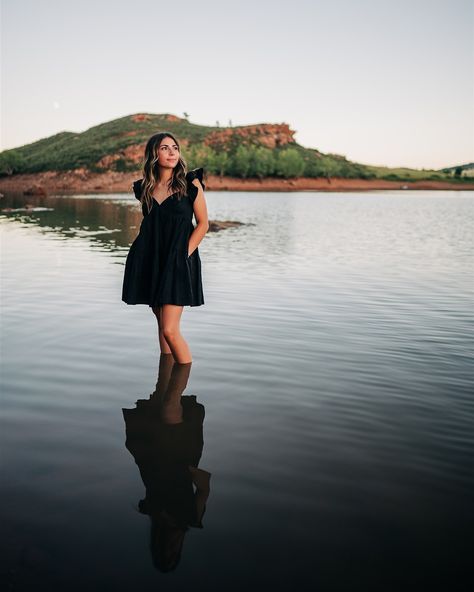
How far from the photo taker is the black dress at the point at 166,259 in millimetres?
5977

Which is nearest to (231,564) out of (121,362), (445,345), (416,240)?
(121,362)

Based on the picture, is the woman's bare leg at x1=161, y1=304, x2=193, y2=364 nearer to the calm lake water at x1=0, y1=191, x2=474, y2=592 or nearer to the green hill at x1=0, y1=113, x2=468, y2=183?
the calm lake water at x1=0, y1=191, x2=474, y2=592

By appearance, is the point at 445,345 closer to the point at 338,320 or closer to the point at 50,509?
the point at 338,320

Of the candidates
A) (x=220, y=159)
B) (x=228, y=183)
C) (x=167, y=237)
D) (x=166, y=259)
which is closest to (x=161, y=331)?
(x=166, y=259)

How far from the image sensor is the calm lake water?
304 centimetres

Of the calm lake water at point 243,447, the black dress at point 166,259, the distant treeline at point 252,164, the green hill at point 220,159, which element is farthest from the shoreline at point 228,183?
the black dress at point 166,259

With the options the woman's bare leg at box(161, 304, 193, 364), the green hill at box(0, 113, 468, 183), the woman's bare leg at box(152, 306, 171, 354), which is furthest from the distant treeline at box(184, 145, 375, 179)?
the woman's bare leg at box(161, 304, 193, 364)

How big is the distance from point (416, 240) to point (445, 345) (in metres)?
18.7

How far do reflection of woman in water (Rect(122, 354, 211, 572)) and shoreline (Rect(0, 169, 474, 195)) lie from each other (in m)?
130

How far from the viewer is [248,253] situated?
776 inches

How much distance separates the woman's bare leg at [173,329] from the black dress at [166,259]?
0.37ft

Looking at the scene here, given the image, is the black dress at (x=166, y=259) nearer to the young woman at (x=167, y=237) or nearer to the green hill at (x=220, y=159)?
the young woman at (x=167, y=237)

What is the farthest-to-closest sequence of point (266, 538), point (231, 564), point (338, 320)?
point (338, 320) < point (266, 538) < point (231, 564)

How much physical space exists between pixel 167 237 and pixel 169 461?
2584mm
